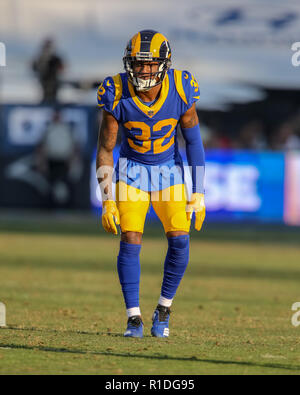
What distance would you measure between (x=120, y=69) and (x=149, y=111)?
→ 677 inches

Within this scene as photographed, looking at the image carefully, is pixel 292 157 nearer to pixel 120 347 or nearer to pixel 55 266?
pixel 55 266

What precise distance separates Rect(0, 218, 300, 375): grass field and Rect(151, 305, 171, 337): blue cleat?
11 cm

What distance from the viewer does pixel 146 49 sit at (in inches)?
276

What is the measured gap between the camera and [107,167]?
7262mm

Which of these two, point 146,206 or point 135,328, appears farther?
point 146,206

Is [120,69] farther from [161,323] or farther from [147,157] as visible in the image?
[161,323]

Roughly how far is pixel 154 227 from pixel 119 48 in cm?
507

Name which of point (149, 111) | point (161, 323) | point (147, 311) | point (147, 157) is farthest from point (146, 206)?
point (147, 311)

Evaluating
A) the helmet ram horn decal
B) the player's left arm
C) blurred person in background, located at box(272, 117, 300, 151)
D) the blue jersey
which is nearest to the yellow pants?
the player's left arm

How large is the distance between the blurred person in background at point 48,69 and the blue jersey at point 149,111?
50.6ft

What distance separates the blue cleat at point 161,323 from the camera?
Answer: 7.14 meters

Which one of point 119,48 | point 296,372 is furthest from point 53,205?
point 296,372

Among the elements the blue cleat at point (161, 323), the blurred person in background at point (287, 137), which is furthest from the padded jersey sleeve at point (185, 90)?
the blurred person in background at point (287, 137)

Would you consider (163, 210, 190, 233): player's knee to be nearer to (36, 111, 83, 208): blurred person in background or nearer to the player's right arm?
the player's right arm
